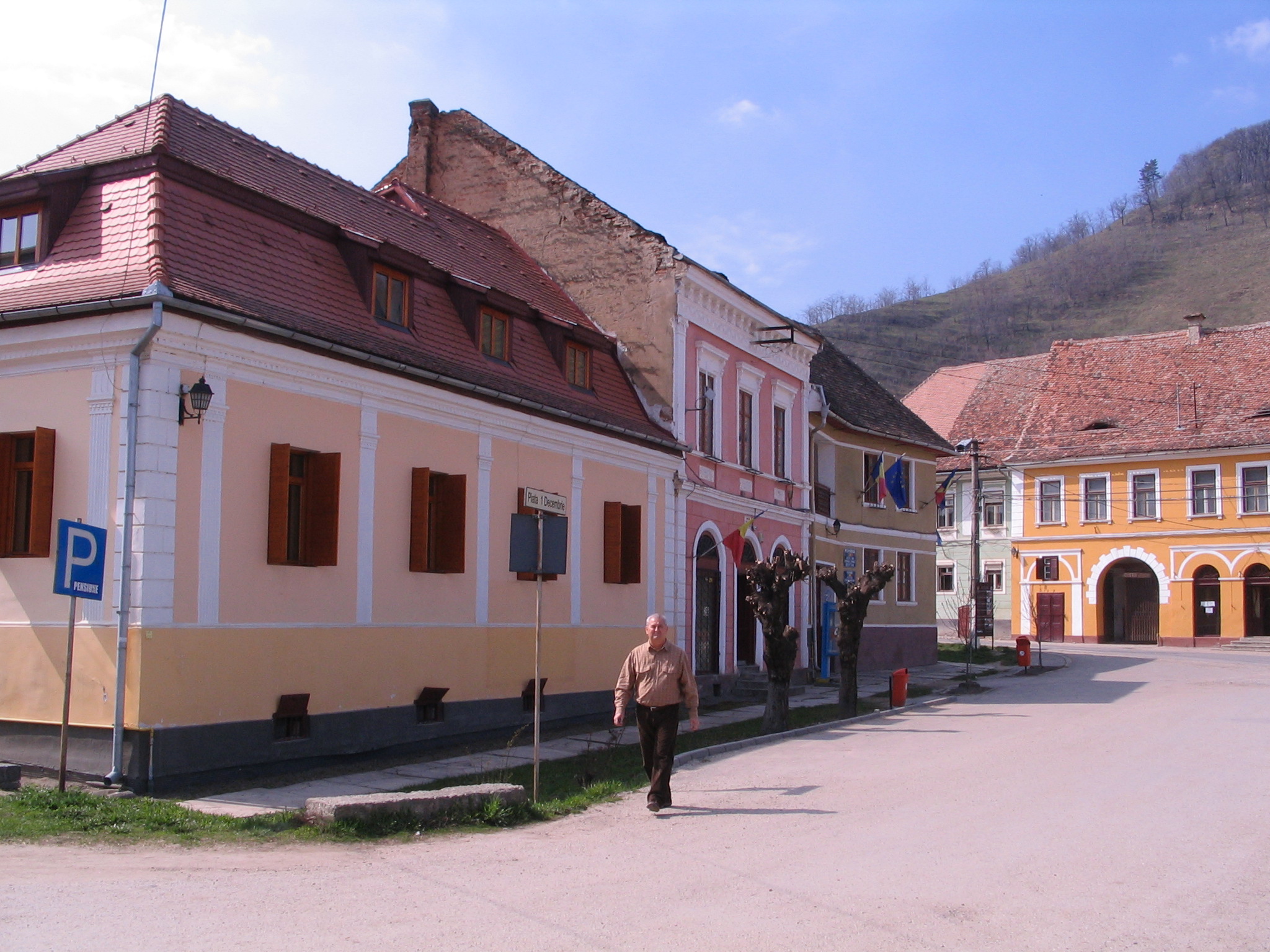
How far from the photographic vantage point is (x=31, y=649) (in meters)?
12.4

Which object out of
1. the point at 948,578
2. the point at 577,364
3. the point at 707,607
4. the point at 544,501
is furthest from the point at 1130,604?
the point at 544,501

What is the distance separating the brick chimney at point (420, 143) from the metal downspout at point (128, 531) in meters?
14.1

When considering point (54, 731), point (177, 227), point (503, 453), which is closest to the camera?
point (54, 731)

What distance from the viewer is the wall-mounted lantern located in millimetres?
12148

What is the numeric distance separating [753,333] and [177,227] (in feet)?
47.8

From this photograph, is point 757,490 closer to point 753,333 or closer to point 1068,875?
point 753,333

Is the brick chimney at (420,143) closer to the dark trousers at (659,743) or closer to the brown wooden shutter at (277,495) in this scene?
the brown wooden shutter at (277,495)

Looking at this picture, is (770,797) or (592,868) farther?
(770,797)

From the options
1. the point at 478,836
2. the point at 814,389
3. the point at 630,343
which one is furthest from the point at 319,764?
the point at 814,389

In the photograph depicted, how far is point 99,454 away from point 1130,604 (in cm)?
4550

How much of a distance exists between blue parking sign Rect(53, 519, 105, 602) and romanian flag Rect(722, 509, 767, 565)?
14.3 metres

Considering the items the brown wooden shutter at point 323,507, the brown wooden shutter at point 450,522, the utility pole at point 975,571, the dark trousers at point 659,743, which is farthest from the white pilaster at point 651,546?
the utility pole at point 975,571

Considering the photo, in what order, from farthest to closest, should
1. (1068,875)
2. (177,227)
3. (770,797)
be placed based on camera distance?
→ (177,227) → (770,797) → (1068,875)

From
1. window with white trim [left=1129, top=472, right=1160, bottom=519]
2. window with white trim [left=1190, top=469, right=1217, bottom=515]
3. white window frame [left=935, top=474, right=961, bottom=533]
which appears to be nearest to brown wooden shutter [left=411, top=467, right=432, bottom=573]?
window with white trim [left=1190, top=469, right=1217, bottom=515]
